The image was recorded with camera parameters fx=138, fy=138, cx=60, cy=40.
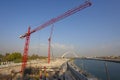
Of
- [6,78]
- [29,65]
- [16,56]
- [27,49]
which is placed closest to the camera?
[6,78]

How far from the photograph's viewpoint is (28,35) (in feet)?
161

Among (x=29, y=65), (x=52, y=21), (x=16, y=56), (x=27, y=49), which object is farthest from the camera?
(x=16, y=56)

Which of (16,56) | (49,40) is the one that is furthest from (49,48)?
(16,56)

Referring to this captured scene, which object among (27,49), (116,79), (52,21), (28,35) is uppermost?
(52,21)

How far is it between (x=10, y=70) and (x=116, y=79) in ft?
98.5

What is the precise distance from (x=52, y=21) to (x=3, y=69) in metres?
24.1

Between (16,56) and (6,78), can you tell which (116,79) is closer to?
(6,78)

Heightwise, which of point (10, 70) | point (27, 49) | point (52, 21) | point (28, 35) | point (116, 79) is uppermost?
point (52, 21)

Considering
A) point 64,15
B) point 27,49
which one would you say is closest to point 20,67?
point 27,49

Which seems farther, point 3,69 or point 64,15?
point 64,15

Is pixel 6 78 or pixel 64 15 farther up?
pixel 64 15

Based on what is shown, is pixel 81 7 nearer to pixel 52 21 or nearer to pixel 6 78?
pixel 52 21

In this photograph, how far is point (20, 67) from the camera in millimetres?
47094

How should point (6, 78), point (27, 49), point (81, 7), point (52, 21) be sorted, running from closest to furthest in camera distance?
point (6, 78) → point (81, 7) → point (27, 49) → point (52, 21)
